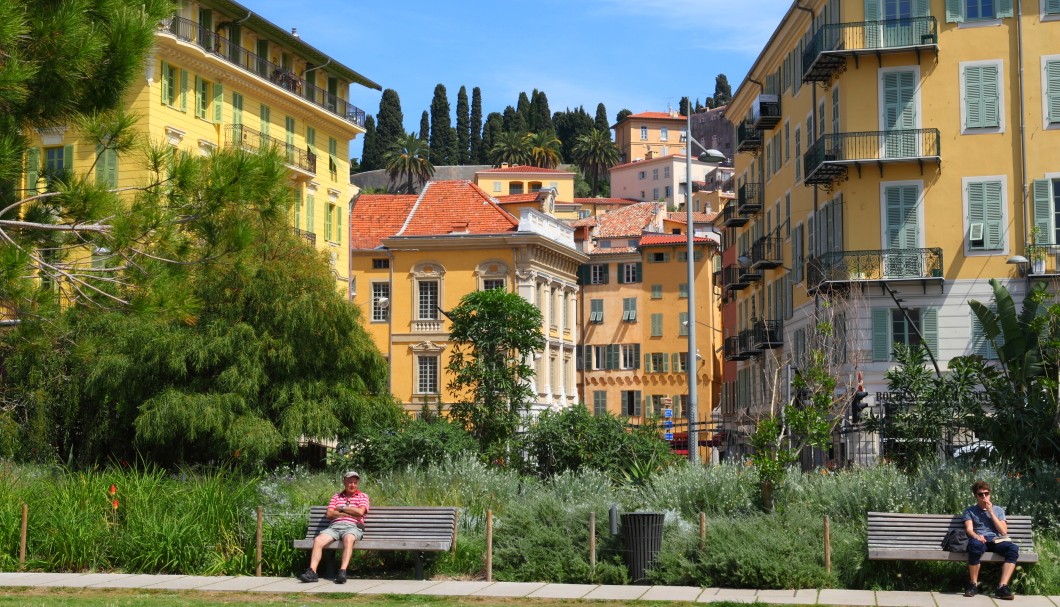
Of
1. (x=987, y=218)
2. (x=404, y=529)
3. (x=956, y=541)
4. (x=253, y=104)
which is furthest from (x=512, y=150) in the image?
(x=956, y=541)

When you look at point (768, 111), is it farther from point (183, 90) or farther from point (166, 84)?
point (166, 84)

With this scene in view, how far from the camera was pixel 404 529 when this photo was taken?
1862cm

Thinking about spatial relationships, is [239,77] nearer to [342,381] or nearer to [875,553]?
[342,381]

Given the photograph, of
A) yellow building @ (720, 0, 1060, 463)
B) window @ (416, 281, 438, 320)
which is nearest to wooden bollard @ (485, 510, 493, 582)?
yellow building @ (720, 0, 1060, 463)

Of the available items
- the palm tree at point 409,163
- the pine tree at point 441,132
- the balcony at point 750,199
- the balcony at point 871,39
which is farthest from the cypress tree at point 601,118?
the balcony at point 871,39

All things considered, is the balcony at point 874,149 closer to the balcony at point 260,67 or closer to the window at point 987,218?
the window at point 987,218

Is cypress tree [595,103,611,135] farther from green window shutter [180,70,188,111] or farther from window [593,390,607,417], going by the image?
green window shutter [180,70,188,111]

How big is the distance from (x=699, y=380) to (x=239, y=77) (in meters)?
44.8

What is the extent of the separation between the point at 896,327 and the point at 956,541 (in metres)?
23.2

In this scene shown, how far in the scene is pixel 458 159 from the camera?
171 meters

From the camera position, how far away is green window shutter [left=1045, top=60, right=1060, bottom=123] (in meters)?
38.8

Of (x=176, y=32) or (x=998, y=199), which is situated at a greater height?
(x=176, y=32)

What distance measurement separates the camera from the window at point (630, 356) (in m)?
90.9

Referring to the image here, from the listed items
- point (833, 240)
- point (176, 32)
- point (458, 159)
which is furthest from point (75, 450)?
point (458, 159)
